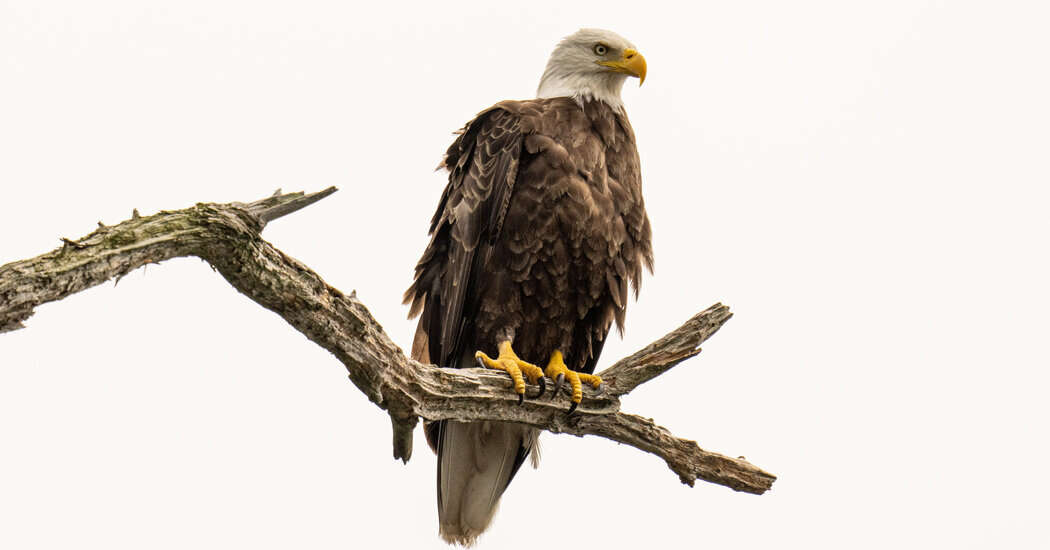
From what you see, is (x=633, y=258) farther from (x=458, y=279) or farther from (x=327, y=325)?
(x=327, y=325)

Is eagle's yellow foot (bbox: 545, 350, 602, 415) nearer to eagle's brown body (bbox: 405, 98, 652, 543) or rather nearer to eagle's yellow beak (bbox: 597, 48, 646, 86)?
eagle's brown body (bbox: 405, 98, 652, 543)

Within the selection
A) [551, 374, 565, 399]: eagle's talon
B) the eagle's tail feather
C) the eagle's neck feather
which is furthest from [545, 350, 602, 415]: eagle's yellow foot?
the eagle's neck feather

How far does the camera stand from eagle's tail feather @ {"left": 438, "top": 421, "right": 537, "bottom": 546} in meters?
5.98

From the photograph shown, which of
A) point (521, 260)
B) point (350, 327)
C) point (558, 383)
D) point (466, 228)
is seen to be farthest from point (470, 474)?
point (350, 327)

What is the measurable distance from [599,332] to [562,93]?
5.01 feet

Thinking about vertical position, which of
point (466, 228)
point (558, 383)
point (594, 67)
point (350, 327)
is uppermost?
point (594, 67)

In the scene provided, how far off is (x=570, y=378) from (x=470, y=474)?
1130 mm

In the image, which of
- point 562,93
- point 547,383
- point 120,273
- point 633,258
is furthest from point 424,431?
point 120,273

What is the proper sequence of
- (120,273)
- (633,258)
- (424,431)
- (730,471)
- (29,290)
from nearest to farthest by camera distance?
(29,290) < (120,273) < (730,471) < (633,258) < (424,431)

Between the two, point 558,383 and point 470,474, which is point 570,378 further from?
point 470,474

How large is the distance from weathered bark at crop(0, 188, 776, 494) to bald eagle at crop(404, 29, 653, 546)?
0.68ft

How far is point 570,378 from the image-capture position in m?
5.33

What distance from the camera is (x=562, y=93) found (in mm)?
6227

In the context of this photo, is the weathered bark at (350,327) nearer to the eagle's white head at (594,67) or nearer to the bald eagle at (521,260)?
the bald eagle at (521,260)
